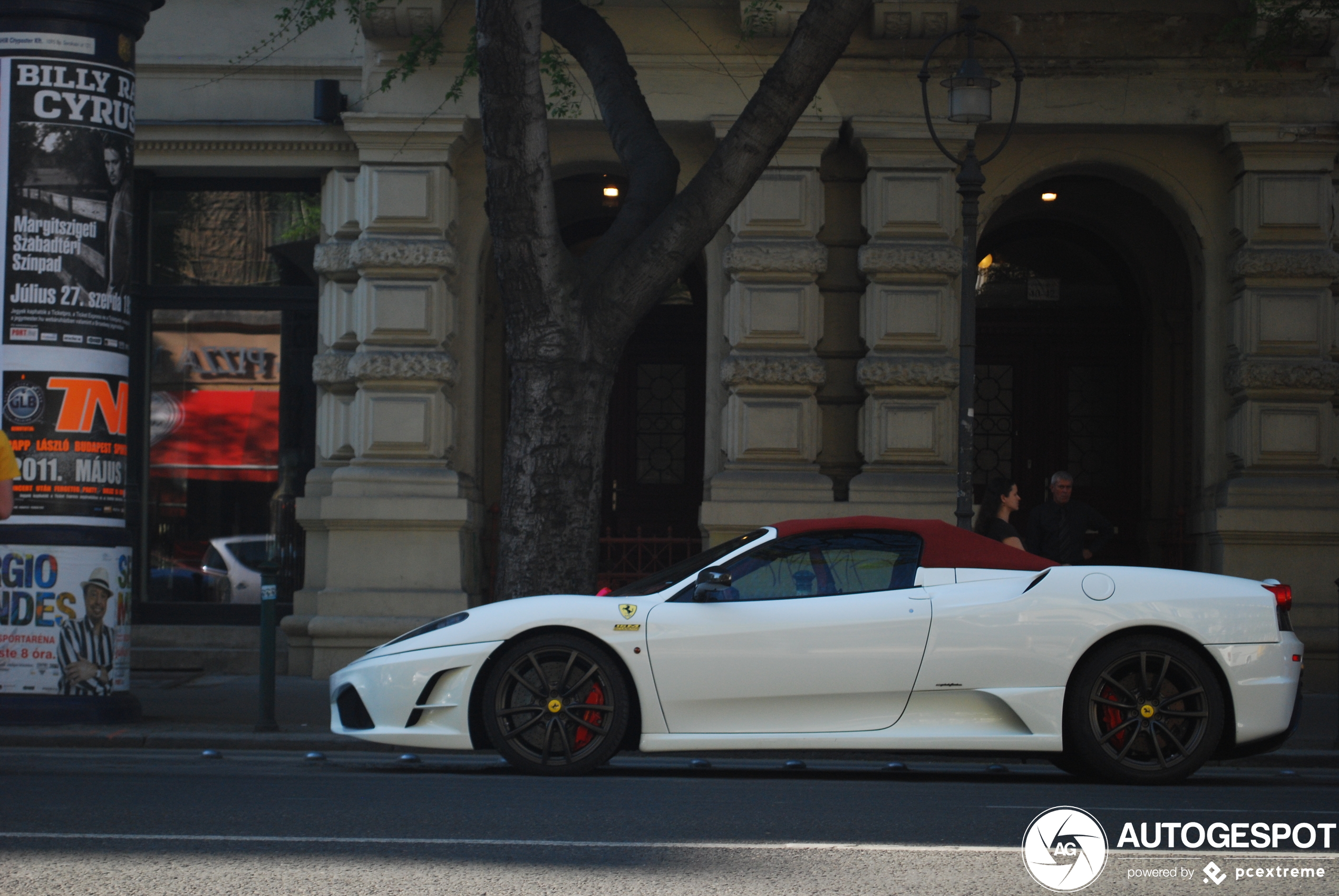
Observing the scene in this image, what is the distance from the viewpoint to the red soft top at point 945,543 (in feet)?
25.9

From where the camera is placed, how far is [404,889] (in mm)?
4523

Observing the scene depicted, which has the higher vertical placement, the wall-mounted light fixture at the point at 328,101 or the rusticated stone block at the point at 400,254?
the wall-mounted light fixture at the point at 328,101

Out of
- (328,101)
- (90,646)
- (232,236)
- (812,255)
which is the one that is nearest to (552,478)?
(90,646)

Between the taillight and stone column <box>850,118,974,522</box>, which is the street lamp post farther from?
the taillight

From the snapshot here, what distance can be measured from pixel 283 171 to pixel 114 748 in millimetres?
6727

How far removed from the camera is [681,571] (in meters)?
8.00

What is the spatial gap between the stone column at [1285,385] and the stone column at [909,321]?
2.48m

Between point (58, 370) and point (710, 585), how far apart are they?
502cm

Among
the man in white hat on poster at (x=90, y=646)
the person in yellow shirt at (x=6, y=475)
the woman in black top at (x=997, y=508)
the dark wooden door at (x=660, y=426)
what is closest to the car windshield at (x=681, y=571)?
the woman in black top at (x=997, y=508)

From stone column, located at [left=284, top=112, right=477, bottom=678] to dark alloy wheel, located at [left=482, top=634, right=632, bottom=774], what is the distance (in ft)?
19.3

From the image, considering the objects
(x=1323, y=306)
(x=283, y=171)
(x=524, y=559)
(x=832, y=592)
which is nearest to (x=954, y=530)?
(x=832, y=592)

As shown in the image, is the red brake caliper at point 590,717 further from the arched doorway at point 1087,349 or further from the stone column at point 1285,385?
the arched doorway at point 1087,349

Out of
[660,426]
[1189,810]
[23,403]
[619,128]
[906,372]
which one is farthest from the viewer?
[660,426]

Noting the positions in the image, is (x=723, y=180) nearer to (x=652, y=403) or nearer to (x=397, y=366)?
(x=397, y=366)
